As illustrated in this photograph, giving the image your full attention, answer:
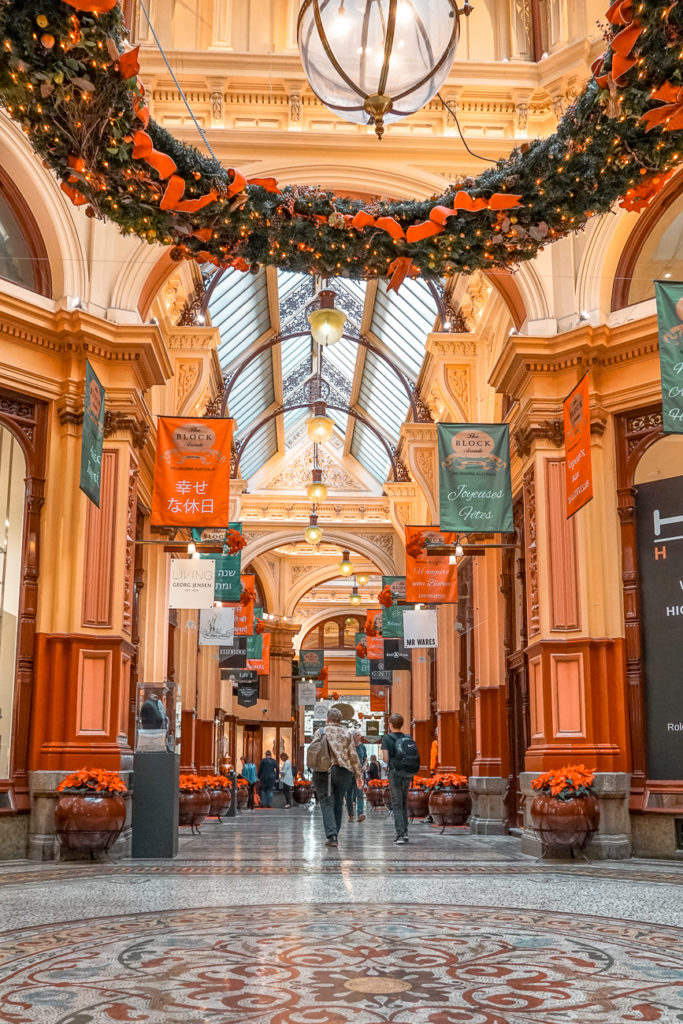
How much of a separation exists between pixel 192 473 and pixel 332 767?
363cm

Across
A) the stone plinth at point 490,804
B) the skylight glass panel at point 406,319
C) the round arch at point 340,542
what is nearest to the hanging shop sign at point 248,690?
the round arch at point 340,542

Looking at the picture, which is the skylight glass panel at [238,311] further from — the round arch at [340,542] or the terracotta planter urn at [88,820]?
the terracotta planter urn at [88,820]

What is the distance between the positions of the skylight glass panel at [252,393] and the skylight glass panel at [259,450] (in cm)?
62

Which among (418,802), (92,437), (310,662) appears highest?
(92,437)

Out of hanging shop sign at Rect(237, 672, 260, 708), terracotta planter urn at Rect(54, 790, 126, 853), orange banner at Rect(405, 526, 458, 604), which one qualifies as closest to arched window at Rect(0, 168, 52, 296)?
terracotta planter urn at Rect(54, 790, 126, 853)

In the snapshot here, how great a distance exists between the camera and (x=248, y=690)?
2634 centimetres

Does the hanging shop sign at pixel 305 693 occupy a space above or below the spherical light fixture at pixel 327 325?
below

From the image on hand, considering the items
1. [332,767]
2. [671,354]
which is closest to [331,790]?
[332,767]

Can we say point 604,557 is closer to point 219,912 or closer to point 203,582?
point 203,582

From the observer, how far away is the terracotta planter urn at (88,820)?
9.66m

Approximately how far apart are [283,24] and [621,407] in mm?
6000

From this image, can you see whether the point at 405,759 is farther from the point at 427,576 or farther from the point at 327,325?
the point at 327,325

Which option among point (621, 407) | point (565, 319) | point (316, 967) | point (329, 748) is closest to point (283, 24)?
point (565, 319)

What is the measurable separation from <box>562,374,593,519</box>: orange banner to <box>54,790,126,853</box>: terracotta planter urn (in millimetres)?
5288
